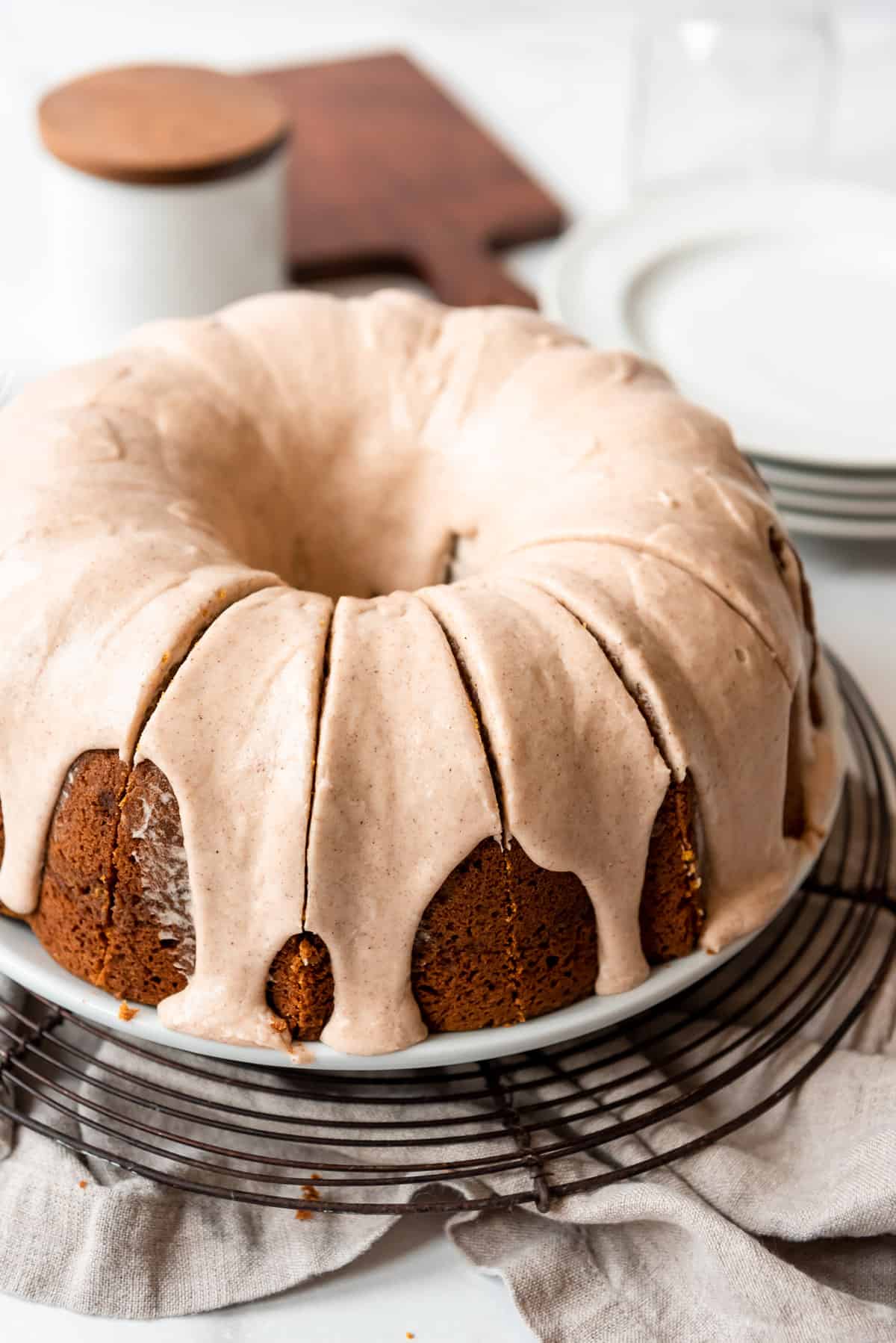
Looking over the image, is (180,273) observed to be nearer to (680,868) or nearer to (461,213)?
(461,213)

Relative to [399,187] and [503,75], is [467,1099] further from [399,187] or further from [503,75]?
[503,75]

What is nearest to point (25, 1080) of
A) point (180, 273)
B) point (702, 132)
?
point (180, 273)

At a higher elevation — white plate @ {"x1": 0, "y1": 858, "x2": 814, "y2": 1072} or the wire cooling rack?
white plate @ {"x1": 0, "y1": 858, "x2": 814, "y2": 1072}

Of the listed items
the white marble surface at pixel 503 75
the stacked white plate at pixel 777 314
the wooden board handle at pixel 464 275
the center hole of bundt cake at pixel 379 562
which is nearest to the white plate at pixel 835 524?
the stacked white plate at pixel 777 314

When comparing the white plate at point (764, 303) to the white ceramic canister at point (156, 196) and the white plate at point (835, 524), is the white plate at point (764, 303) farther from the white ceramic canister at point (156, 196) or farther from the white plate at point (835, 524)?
the white ceramic canister at point (156, 196)

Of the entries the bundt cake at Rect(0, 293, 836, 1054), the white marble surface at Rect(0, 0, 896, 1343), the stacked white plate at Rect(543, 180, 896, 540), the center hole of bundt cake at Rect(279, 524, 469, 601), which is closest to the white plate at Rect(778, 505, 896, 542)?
the stacked white plate at Rect(543, 180, 896, 540)

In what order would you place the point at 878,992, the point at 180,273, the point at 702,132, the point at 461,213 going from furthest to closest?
the point at 702,132 < the point at 461,213 < the point at 180,273 < the point at 878,992

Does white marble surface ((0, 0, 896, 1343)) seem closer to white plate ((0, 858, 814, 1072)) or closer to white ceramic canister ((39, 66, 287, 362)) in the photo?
white ceramic canister ((39, 66, 287, 362))

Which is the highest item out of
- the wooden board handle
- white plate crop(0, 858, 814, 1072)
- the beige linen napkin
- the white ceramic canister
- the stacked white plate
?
the white ceramic canister
